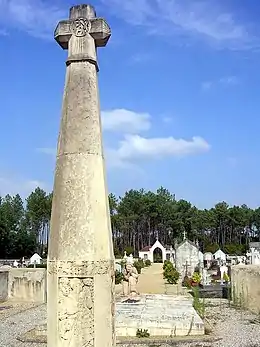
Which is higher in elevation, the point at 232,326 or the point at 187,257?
the point at 187,257

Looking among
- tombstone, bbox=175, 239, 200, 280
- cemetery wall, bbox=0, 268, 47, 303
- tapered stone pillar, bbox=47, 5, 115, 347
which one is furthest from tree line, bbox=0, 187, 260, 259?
tapered stone pillar, bbox=47, 5, 115, 347

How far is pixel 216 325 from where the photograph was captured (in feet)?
43.5

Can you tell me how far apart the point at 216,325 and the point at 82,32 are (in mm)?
11482

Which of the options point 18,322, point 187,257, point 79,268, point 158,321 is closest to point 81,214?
point 79,268

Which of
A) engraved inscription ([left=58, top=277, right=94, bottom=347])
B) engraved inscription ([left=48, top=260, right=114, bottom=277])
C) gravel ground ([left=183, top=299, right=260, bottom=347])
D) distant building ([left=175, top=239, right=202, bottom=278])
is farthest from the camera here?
distant building ([left=175, top=239, right=202, bottom=278])

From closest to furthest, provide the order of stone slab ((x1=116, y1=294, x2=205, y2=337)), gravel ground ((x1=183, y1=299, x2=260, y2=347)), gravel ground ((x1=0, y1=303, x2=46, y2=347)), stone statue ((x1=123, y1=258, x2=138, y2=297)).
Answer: gravel ground ((x1=183, y1=299, x2=260, y2=347))
gravel ground ((x1=0, y1=303, x2=46, y2=347))
stone slab ((x1=116, y1=294, x2=205, y2=337))
stone statue ((x1=123, y1=258, x2=138, y2=297))

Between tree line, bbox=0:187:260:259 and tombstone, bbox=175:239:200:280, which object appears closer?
tombstone, bbox=175:239:200:280

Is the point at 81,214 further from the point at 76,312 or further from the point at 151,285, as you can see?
the point at 151,285

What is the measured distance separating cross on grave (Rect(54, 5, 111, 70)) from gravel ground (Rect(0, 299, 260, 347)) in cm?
839

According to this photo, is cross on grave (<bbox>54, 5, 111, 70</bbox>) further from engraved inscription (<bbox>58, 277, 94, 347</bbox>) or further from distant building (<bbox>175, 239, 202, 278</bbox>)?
distant building (<bbox>175, 239, 202, 278</bbox>)

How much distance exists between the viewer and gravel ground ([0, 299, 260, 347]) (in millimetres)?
10752

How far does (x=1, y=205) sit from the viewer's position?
2648 inches

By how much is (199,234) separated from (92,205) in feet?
261

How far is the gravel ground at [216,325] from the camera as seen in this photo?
423 inches
